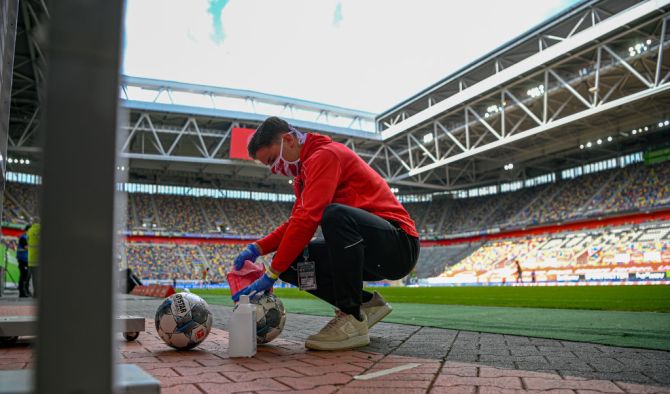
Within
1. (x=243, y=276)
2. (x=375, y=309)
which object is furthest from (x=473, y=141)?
(x=243, y=276)

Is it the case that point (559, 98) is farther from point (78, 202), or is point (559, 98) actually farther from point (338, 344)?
point (78, 202)

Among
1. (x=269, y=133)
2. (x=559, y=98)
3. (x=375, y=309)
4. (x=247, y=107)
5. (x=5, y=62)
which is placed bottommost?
(x=375, y=309)

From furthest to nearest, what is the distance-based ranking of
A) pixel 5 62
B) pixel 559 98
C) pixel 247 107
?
pixel 247 107 → pixel 559 98 → pixel 5 62

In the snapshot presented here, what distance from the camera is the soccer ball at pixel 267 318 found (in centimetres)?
292

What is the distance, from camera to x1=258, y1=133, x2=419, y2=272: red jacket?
8.50 feet

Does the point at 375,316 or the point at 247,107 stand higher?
the point at 247,107

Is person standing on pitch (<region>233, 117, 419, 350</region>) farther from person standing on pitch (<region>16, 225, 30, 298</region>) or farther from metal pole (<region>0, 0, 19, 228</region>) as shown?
person standing on pitch (<region>16, 225, 30, 298</region>)

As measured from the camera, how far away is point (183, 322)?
9.14 feet

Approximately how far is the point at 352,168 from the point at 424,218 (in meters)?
42.0

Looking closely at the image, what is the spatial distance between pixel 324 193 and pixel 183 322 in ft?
3.69

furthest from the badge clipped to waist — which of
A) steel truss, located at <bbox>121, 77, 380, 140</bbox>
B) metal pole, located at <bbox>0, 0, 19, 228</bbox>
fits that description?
steel truss, located at <bbox>121, 77, 380, 140</bbox>

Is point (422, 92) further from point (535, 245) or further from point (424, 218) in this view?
point (424, 218)

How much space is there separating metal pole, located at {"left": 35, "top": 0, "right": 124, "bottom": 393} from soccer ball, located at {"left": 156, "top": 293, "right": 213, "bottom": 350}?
2344 mm

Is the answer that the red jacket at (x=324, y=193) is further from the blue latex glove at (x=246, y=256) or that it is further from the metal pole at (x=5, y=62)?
the metal pole at (x=5, y=62)
